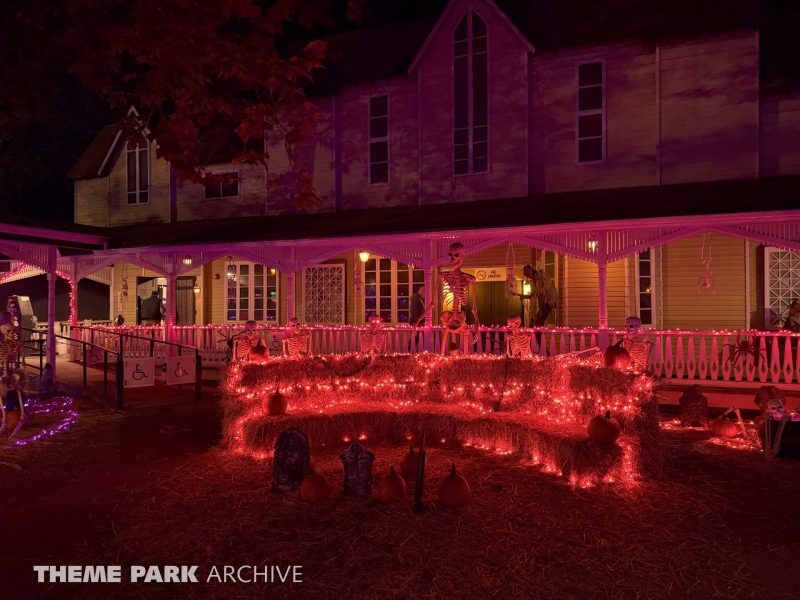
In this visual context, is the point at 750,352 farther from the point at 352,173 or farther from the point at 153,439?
the point at 352,173

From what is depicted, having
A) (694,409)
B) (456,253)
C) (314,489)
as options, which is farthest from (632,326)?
(314,489)

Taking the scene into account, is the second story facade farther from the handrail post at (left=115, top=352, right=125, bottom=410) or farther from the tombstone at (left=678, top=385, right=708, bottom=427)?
the handrail post at (left=115, top=352, right=125, bottom=410)

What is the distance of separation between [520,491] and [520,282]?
1078 cm

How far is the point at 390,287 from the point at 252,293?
16.0 ft

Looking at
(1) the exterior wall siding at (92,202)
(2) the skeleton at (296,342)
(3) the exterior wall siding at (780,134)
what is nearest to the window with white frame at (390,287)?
(2) the skeleton at (296,342)

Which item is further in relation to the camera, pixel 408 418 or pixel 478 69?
pixel 478 69

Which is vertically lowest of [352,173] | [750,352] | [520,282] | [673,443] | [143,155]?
[673,443]

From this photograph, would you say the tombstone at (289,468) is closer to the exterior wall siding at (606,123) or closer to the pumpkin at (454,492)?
the pumpkin at (454,492)

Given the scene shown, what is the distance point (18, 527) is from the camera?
5320mm

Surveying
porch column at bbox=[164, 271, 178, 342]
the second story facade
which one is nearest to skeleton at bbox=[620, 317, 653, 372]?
the second story facade

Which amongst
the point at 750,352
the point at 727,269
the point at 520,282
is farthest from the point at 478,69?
the point at 750,352

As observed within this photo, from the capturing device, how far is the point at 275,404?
8.10 m

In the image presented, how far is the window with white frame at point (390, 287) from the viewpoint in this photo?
17.2 meters

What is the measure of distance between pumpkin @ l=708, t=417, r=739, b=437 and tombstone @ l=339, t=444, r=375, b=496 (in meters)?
5.96
